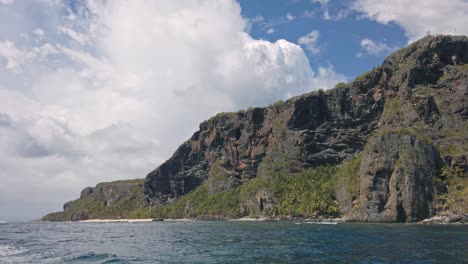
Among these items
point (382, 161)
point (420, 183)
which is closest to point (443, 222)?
point (420, 183)

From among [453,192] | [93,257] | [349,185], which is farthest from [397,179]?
[93,257]

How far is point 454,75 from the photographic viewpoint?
19900cm

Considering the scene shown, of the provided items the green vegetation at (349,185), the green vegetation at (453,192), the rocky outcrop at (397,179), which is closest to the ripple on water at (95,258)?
the rocky outcrop at (397,179)

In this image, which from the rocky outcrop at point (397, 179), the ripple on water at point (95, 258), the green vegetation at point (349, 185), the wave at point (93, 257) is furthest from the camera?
the green vegetation at point (349, 185)

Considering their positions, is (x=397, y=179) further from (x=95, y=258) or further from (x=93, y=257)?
(x=95, y=258)

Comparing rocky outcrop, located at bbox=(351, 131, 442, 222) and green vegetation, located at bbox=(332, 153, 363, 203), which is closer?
rocky outcrop, located at bbox=(351, 131, 442, 222)

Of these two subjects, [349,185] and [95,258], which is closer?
[95,258]

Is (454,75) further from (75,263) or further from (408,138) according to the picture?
(75,263)

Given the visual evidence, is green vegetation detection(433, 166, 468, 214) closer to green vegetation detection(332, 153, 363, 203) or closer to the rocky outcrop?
the rocky outcrop

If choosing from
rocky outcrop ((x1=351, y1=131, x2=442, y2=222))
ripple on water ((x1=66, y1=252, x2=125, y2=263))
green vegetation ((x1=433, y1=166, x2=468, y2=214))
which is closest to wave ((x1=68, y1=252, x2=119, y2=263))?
ripple on water ((x1=66, y1=252, x2=125, y2=263))

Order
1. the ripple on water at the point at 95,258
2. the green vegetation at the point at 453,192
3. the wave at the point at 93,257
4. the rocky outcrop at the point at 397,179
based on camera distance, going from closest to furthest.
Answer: the ripple on water at the point at 95,258
the wave at the point at 93,257
the green vegetation at the point at 453,192
the rocky outcrop at the point at 397,179

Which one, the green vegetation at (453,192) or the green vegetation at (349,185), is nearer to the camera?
the green vegetation at (453,192)

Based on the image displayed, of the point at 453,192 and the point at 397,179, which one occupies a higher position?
the point at 397,179

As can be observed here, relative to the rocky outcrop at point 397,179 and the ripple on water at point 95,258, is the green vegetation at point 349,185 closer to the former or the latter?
the rocky outcrop at point 397,179
